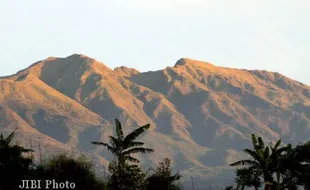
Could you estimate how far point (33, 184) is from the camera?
64938mm

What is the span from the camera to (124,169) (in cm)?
5722

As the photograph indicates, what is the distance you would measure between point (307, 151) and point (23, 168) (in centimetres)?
3382

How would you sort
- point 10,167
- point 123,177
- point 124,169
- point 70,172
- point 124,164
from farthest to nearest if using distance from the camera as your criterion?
point 70,172 → point 10,167 → point 123,177 → point 124,169 → point 124,164

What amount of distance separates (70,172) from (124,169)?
14236mm

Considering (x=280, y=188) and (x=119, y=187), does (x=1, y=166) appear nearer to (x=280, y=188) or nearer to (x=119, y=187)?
(x=119, y=187)

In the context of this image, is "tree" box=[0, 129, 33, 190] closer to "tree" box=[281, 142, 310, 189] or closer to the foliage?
the foliage

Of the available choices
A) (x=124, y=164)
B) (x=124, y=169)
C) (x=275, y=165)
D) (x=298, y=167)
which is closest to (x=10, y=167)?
(x=124, y=169)

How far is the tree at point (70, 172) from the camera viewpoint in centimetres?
6869

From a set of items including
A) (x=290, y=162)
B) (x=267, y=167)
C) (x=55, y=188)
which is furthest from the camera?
(x=55, y=188)

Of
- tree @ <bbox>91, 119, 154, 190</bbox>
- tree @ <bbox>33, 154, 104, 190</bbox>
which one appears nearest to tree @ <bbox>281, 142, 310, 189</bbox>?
tree @ <bbox>91, 119, 154, 190</bbox>

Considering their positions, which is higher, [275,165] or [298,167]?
[298,167]

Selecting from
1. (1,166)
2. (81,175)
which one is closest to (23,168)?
(1,166)

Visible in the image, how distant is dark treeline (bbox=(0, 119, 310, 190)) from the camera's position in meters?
56.3

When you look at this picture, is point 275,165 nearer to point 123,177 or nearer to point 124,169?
point 124,169
